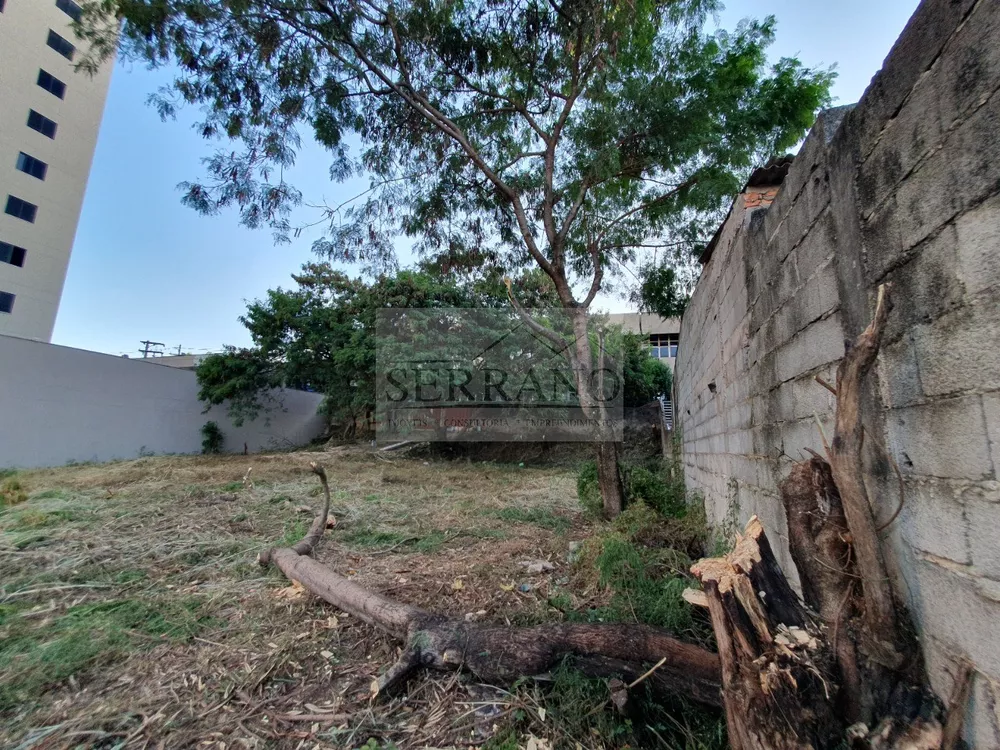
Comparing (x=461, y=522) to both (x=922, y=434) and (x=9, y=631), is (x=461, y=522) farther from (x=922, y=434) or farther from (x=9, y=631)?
(x=922, y=434)

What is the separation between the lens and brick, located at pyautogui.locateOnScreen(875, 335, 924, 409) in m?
0.90

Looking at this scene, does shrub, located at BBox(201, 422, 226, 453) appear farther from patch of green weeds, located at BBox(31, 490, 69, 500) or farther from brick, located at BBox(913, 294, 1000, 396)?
brick, located at BBox(913, 294, 1000, 396)

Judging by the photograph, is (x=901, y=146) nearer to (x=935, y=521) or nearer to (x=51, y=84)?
(x=935, y=521)

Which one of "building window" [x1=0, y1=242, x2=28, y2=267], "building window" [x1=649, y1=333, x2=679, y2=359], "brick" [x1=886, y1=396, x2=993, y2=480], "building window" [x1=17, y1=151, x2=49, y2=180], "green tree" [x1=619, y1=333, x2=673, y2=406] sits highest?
"building window" [x1=17, y1=151, x2=49, y2=180]

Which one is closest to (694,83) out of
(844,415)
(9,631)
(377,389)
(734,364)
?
(734,364)

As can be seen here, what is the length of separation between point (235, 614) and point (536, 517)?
3.14m

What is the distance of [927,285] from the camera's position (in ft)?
2.81

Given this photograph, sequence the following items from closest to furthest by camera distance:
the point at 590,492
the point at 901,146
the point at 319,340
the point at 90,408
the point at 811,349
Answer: the point at 901,146
the point at 811,349
the point at 590,492
the point at 90,408
the point at 319,340

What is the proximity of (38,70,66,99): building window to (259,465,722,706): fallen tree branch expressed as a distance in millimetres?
18346

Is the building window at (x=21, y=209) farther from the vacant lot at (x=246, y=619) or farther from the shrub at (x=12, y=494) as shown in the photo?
the vacant lot at (x=246, y=619)

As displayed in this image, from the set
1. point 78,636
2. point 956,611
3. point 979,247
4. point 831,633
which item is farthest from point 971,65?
point 78,636

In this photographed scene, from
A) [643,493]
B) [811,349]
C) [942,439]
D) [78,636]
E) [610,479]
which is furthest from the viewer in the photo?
[643,493]

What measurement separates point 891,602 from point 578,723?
43.2 inches

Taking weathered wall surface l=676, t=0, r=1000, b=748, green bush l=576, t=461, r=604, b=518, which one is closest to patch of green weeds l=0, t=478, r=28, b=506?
green bush l=576, t=461, r=604, b=518
